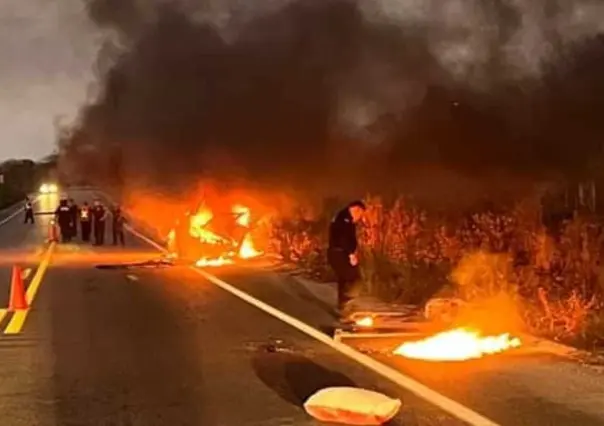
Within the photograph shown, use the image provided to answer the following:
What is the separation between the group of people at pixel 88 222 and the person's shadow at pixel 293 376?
28.2 metres

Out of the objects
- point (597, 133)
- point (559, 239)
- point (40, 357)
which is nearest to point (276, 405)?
point (40, 357)

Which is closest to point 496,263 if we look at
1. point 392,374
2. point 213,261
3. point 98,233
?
point 392,374

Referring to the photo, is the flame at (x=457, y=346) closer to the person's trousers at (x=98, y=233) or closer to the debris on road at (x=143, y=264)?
the debris on road at (x=143, y=264)

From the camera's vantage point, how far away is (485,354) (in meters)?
11.3

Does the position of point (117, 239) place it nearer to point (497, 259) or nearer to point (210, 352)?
point (497, 259)

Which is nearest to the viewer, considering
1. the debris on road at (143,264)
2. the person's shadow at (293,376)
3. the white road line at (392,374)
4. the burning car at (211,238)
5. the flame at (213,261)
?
the white road line at (392,374)

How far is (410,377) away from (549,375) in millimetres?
1239

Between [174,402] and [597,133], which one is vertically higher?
[597,133]

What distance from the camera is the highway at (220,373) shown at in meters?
8.45

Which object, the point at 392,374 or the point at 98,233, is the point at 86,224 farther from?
the point at 392,374

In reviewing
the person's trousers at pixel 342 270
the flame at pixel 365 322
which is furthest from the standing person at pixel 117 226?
the flame at pixel 365 322

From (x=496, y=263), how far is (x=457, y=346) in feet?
17.4

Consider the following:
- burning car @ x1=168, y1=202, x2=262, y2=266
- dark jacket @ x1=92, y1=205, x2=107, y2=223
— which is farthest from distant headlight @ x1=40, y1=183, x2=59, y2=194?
burning car @ x1=168, y1=202, x2=262, y2=266

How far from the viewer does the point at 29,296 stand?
19.6m
